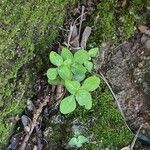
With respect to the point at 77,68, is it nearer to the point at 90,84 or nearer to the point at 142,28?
the point at 90,84

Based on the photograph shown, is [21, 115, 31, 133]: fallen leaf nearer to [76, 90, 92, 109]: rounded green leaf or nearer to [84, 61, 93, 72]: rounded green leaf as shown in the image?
[76, 90, 92, 109]: rounded green leaf

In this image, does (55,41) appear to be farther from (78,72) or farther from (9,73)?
(9,73)

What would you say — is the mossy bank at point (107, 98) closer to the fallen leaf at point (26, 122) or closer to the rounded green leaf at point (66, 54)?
the fallen leaf at point (26, 122)

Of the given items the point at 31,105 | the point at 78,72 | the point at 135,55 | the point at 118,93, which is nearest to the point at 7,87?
the point at 31,105

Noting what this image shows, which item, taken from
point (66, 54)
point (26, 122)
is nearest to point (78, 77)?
point (66, 54)

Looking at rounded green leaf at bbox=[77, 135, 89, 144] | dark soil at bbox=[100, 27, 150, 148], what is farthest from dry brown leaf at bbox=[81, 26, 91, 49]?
rounded green leaf at bbox=[77, 135, 89, 144]

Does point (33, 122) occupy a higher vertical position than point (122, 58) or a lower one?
higher
